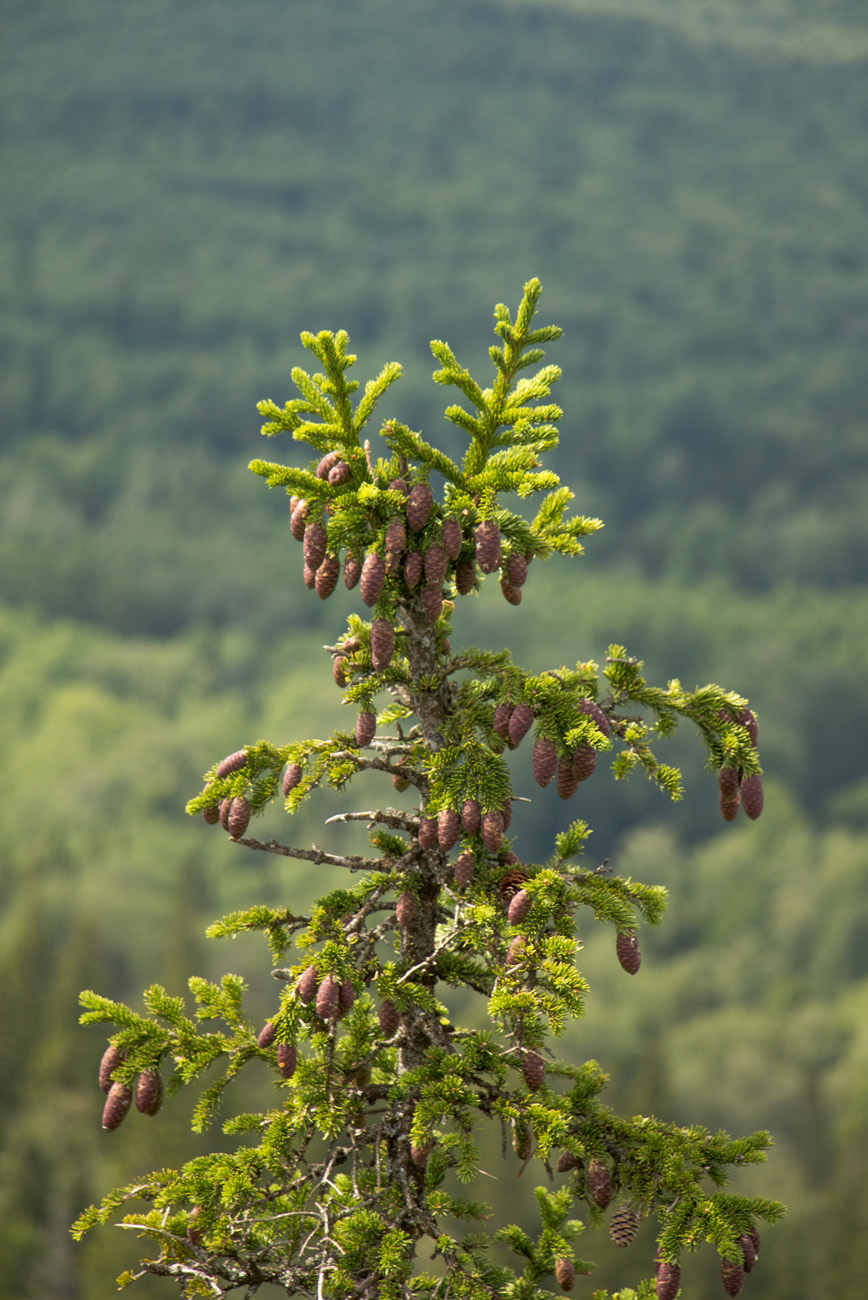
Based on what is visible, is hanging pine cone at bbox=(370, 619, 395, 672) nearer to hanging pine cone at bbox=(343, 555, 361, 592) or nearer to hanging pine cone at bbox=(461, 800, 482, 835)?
hanging pine cone at bbox=(343, 555, 361, 592)

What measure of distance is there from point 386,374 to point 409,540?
1.33m

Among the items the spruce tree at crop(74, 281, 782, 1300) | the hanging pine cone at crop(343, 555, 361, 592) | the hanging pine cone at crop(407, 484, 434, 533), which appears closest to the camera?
the spruce tree at crop(74, 281, 782, 1300)

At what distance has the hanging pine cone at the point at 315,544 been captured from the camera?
10.1 meters

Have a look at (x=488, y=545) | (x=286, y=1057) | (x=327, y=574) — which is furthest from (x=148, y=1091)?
(x=488, y=545)

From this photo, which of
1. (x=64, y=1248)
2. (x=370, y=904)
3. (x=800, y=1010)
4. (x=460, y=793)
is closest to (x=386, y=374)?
(x=460, y=793)

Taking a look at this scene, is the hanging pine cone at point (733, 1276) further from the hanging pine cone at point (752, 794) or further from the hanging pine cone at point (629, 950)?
the hanging pine cone at point (752, 794)

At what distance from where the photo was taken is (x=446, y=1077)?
9828mm

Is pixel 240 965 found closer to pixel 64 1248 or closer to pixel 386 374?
pixel 64 1248

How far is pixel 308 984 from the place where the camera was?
966 cm

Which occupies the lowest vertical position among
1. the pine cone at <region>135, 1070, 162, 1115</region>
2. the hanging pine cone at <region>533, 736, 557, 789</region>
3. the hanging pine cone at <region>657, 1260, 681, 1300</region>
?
the hanging pine cone at <region>657, 1260, 681, 1300</region>

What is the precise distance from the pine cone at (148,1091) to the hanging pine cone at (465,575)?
14.8ft

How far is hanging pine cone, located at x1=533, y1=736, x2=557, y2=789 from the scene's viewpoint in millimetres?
9477

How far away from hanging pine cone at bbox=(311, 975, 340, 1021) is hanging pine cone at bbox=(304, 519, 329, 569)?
311 cm

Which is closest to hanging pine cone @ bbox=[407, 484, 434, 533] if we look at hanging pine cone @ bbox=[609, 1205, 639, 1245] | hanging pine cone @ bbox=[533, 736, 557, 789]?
hanging pine cone @ bbox=[533, 736, 557, 789]
